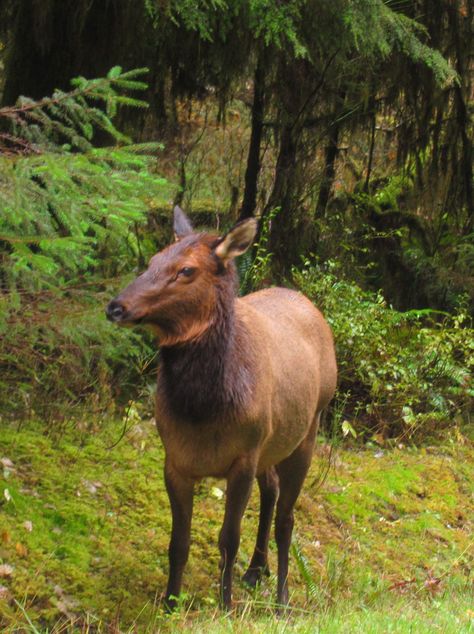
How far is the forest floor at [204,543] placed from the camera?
575cm

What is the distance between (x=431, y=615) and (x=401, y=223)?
879 cm

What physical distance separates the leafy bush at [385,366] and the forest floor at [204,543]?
23.7 inches

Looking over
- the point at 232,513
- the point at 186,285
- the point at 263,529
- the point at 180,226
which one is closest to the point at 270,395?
the point at 232,513

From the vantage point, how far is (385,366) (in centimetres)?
1048

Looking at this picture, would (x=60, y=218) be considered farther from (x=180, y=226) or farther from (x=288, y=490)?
(x=288, y=490)

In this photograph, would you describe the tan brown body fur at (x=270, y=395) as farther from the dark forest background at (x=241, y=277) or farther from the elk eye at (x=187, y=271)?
the dark forest background at (x=241, y=277)

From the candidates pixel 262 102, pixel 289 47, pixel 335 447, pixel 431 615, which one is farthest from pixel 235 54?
pixel 431 615

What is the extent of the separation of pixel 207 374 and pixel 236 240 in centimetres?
78

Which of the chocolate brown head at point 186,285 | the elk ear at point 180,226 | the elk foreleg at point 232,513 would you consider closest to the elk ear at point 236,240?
the chocolate brown head at point 186,285

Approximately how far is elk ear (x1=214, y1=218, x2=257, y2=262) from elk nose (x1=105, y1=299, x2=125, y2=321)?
0.82m

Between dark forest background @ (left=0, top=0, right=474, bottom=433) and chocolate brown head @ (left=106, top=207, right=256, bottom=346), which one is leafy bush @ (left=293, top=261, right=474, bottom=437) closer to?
dark forest background @ (left=0, top=0, right=474, bottom=433)

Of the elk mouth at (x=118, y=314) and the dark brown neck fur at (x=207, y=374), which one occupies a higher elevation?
the elk mouth at (x=118, y=314)

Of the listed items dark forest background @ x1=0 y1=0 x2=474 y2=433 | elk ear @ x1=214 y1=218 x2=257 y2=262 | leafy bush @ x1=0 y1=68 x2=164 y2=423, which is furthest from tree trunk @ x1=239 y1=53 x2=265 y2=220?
elk ear @ x1=214 y1=218 x2=257 y2=262

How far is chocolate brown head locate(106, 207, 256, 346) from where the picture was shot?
523cm
